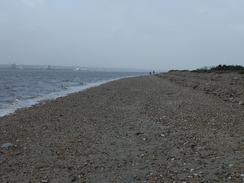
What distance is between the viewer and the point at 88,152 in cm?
1197

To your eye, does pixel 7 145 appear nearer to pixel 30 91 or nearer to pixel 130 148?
pixel 130 148

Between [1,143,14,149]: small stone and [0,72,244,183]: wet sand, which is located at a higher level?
[0,72,244,183]: wet sand

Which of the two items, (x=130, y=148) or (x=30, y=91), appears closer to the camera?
(x=130, y=148)

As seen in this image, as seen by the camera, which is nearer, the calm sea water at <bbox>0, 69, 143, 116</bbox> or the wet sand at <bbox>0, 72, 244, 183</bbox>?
the wet sand at <bbox>0, 72, 244, 183</bbox>

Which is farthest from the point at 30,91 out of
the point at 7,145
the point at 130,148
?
the point at 130,148

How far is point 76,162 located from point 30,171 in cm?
113

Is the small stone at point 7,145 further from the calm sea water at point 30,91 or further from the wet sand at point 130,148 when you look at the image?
the calm sea water at point 30,91

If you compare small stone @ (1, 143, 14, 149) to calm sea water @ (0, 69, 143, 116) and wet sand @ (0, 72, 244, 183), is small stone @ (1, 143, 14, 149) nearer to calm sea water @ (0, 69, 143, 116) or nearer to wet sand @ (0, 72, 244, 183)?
wet sand @ (0, 72, 244, 183)

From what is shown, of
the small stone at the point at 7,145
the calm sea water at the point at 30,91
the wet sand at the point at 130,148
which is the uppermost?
the wet sand at the point at 130,148

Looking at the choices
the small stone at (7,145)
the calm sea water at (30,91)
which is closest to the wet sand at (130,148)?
the small stone at (7,145)

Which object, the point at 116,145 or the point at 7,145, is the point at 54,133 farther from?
the point at 116,145

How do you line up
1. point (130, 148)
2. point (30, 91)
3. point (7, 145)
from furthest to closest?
point (30, 91)
point (7, 145)
point (130, 148)

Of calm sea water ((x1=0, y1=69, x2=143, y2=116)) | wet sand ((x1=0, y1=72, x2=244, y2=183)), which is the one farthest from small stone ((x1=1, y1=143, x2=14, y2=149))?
calm sea water ((x1=0, y1=69, x2=143, y2=116))

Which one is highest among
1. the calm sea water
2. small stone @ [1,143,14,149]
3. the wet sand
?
the wet sand
